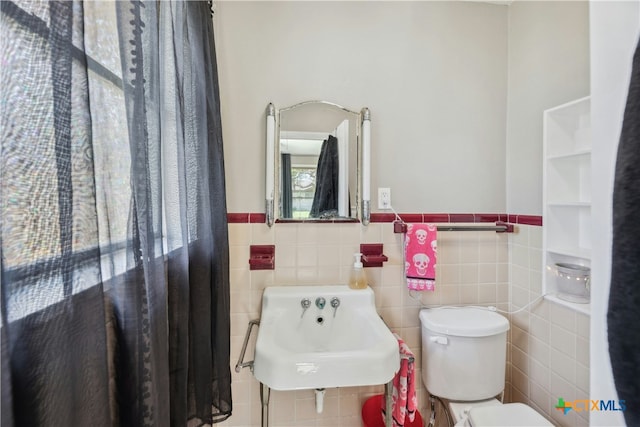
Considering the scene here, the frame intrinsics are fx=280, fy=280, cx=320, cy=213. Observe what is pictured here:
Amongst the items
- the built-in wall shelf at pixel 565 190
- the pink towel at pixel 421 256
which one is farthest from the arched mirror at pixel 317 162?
the built-in wall shelf at pixel 565 190

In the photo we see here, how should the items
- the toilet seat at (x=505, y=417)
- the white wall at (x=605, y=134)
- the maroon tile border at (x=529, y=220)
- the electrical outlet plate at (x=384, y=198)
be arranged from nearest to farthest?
the white wall at (x=605, y=134), the toilet seat at (x=505, y=417), the maroon tile border at (x=529, y=220), the electrical outlet plate at (x=384, y=198)

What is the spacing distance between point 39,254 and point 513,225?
174cm

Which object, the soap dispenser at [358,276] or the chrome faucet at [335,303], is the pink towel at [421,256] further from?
the chrome faucet at [335,303]

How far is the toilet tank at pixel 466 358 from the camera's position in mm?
1211

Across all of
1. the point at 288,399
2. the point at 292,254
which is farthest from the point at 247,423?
the point at 292,254

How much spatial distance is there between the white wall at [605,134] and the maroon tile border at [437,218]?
1.14 metres

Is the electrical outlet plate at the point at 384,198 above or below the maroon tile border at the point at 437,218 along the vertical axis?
above

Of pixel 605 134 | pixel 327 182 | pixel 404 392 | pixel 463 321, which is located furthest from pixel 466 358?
pixel 605 134

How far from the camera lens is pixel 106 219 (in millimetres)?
397

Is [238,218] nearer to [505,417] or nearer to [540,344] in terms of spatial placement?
[505,417]

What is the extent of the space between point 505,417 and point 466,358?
0.22 meters

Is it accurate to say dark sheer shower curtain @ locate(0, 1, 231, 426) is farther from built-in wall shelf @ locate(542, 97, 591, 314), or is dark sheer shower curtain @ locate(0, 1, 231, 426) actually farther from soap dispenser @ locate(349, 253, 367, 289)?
built-in wall shelf @ locate(542, 97, 591, 314)

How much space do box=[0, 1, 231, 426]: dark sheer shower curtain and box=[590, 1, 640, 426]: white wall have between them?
561 mm

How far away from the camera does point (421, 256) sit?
1.34 metres
